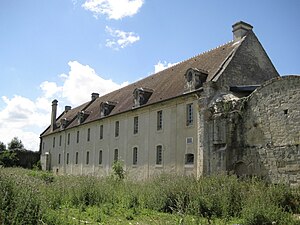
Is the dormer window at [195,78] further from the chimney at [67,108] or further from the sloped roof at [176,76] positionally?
the chimney at [67,108]

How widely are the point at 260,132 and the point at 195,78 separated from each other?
17.7 ft

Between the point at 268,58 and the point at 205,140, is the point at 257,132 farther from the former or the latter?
the point at 268,58

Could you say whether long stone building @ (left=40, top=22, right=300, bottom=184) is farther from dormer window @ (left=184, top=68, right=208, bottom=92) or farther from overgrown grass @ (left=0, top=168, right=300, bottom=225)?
overgrown grass @ (left=0, top=168, right=300, bottom=225)

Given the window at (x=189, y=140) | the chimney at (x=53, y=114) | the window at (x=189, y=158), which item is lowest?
the window at (x=189, y=158)

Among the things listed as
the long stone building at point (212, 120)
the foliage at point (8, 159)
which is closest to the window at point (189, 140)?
the long stone building at point (212, 120)

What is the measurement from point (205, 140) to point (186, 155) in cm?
204

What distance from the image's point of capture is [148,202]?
1249 centimetres

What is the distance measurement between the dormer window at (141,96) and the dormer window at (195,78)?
522 cm

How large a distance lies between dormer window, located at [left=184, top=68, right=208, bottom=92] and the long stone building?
0.10 feet

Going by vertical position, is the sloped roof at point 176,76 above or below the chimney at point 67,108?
below

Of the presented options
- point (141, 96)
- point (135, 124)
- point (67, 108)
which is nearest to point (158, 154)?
point (135, 124)

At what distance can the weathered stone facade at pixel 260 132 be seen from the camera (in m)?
13.8

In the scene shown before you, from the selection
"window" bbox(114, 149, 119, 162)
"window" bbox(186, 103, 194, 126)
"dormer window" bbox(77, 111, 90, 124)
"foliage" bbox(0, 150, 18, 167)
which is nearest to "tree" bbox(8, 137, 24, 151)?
"foliage" bbox(0, 150, 18, 167)

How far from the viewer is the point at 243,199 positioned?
11.2 metres
